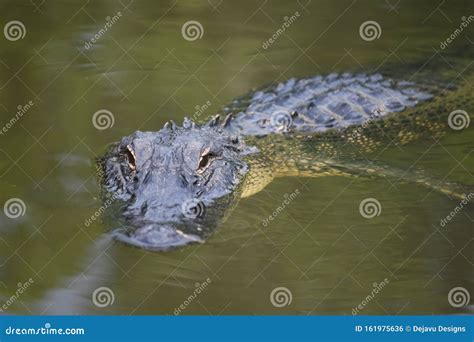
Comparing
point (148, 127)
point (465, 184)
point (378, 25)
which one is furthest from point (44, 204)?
point (378, 25)

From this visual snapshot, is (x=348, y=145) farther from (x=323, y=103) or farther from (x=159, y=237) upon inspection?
→ (x=159, y=237)

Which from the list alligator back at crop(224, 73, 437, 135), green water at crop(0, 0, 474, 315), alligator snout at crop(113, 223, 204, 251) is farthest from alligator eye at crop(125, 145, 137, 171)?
alligator back at crop(224, 73, 437, 135)

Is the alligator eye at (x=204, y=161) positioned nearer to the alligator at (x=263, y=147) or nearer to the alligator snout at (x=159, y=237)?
the alligator at (x=263, y=147)

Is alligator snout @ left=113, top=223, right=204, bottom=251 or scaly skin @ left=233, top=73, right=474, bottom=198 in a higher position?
scaly skin @ left=233, top=73, right=474, bottom=198

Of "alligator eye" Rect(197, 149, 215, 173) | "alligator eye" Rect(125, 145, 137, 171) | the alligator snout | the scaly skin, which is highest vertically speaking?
the scaly skin

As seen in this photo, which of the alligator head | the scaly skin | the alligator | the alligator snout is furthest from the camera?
the scaly skin

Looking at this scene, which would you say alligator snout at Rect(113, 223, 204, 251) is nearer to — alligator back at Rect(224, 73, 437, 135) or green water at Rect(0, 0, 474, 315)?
green water at Rect(0, 0, 474, 315)

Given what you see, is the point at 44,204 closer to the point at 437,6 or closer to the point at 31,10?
the point at 31,10

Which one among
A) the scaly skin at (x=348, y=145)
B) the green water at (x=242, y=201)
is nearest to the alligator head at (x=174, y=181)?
the green water at (x=242, y=201)
